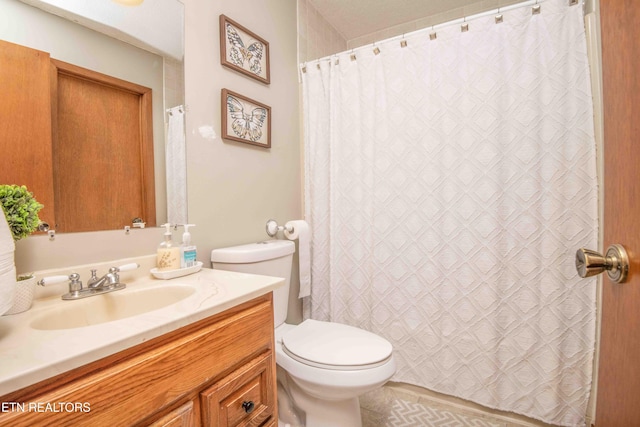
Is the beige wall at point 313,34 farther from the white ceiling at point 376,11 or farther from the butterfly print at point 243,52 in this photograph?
the butterfly print at point 243,52

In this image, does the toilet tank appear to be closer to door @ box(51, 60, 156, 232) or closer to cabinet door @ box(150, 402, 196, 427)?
door @ box(51, 60, 156, 232)

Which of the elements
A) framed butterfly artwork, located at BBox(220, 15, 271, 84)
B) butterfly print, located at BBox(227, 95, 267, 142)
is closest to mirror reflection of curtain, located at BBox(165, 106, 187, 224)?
butterfly print, located at BBox(227, 95, 267, 142)

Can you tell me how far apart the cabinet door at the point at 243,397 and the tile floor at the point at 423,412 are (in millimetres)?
794

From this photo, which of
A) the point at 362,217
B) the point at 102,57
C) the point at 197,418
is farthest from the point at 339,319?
the point at 102,57

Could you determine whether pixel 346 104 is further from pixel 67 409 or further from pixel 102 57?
pixel 67 409

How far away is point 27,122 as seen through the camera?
782mm

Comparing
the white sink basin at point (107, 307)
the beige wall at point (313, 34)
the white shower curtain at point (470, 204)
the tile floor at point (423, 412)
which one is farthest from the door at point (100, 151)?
the tile floor at point (423, 412)

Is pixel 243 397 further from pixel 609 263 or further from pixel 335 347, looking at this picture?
pixel 609 263

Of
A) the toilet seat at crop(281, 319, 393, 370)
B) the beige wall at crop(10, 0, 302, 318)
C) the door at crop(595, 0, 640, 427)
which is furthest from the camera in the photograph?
the toilet seat at crop(281, 319, 393, 370)

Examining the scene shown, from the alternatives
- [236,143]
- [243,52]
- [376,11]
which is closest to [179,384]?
[236,143]

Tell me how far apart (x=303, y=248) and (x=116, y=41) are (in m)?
1.15

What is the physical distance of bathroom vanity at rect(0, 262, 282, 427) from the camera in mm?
446

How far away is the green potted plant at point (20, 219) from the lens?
0.65 metres

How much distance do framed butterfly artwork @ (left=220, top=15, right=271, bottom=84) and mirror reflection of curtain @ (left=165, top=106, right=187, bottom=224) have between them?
1.29 feet
